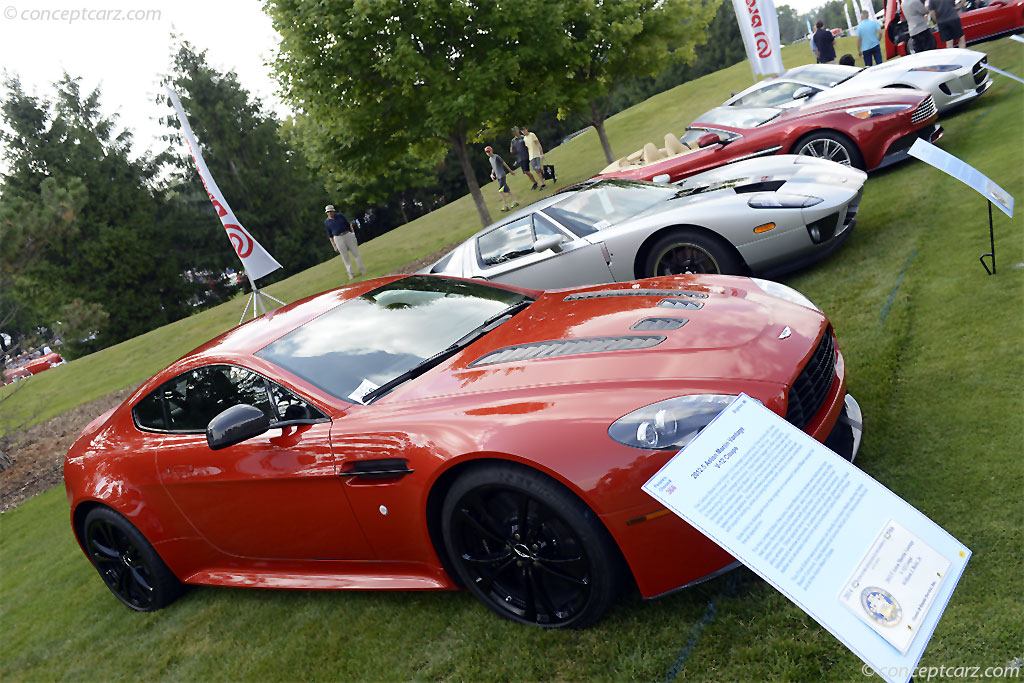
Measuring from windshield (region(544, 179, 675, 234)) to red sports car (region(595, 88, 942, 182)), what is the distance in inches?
41.8

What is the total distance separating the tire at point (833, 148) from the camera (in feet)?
27.9

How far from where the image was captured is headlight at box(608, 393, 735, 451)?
2619 mm

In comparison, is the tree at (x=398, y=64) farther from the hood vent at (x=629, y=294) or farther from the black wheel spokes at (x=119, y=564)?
the black wheel spokes at (x=119, y=564)

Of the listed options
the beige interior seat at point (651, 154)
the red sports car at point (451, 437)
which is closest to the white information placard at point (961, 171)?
the red sports car at point (451, 437)

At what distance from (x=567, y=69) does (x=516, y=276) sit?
37.1 feet

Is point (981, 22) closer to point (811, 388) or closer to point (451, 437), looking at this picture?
point (811, 388)

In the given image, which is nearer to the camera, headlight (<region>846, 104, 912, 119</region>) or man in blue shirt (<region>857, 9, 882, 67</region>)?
headlight (<region>846, 104, 912, 119</region>)

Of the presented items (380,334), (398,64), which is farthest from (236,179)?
(380,334)

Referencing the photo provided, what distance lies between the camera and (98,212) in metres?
41.1

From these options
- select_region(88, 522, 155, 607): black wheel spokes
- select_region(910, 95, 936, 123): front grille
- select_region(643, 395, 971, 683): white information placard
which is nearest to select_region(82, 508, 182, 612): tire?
select_region(88, 522, 155, 607): black wheel spokes

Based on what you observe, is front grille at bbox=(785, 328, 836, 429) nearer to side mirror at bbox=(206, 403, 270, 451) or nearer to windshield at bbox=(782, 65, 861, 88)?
side mirror at bbox=(206, 403, 270, 451)

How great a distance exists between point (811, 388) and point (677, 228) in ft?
11.4

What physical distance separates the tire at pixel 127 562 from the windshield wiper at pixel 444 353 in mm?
2013

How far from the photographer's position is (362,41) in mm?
13016
